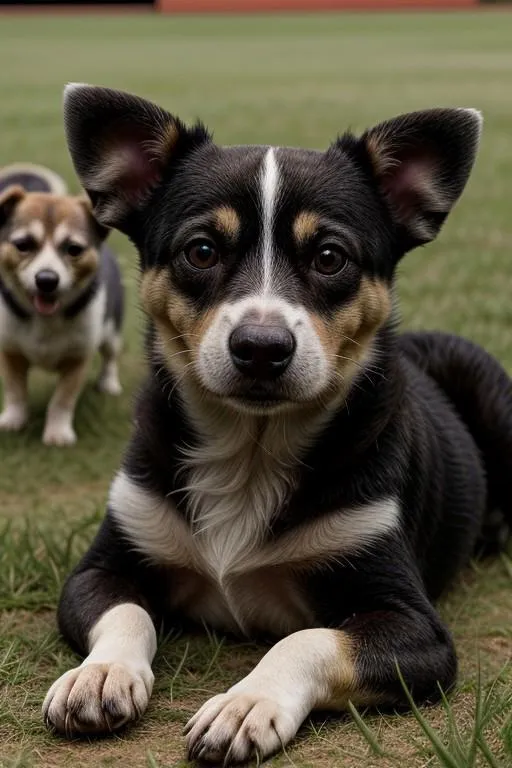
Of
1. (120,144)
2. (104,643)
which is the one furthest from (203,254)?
(104,643)

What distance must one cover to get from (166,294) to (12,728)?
1264 millimetres

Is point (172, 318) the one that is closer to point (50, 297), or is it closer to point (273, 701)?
point (273, 701)

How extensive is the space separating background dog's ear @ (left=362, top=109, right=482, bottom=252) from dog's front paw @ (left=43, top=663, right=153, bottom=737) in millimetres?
1584

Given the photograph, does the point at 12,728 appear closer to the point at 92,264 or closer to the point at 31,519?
the point at 31,519

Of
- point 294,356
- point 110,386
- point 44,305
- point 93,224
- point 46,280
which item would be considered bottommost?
point 110,386

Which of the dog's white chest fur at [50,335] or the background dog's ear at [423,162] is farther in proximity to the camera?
the dog's white chest fur at [50,335]

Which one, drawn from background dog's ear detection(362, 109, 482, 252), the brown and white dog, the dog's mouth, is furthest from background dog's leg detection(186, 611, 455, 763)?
the dog's mouth

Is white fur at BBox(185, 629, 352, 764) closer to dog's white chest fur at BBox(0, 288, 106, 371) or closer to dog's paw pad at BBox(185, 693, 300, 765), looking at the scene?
dog's paw pad at BBox(185, 693, 300, 765)

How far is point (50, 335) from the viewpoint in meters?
6.23

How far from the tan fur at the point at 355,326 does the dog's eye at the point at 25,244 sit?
301cm

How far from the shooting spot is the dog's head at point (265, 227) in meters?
3.11

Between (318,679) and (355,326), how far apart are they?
102 cm

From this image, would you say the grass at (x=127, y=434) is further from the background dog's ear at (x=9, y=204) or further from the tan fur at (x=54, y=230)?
the background dog's ear at (x=9, y=204)

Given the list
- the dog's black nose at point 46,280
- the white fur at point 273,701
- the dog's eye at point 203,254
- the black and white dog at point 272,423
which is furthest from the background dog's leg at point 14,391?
the white fur at point 273,701
